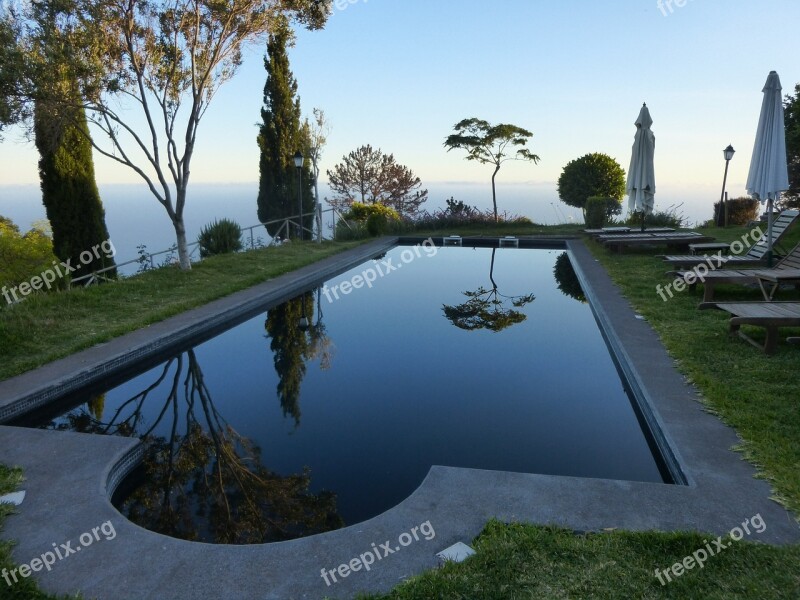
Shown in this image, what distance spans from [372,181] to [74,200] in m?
22.0

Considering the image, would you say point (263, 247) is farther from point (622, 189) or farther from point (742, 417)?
point (622, 189)

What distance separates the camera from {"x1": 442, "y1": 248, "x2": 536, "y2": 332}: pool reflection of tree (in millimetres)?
8023

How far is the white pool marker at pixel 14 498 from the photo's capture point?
3117 mm

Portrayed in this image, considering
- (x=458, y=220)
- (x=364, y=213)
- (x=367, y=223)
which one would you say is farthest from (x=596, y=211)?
(x=364, y=213)

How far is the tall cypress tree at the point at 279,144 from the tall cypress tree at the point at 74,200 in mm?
7983

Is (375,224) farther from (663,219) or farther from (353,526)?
(353,526)

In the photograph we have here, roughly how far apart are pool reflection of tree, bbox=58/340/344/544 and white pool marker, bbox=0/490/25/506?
0.56 metres

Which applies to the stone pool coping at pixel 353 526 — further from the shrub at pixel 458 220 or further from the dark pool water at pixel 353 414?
the shrub at pixel 458 220

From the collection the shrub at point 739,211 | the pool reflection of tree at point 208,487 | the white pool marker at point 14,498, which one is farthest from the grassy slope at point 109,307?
the shrub at point 739,211

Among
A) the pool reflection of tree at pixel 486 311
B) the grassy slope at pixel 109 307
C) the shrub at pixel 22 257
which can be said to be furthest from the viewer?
the shrub at pixel 22 257

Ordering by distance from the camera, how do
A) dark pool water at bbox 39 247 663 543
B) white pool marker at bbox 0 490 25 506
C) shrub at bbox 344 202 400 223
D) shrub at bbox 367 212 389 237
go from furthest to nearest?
shrub at bbox 344 202 400 223 < shrub at bbox 367 212 389 237 < dark pool water at bbox 39 247 663 543 < white pool marker at bbox 0 490 25 506

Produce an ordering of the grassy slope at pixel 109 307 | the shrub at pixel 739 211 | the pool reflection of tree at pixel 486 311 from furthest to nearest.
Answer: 1. the shrub at pixel 739 211
2. the pool reflection of tree at pixel 486 311
3. the grassy slope at pixel 109 307

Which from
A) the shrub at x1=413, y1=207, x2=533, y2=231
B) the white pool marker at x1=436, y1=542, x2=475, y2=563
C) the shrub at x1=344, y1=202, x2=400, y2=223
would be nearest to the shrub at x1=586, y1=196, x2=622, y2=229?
the shrub at x1=413, y1=207, x2=533, y2=231

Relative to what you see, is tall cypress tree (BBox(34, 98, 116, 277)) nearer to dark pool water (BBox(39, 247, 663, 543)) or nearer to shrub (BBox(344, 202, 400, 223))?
dark pool water (BBox(39, 247, 663, 543))
